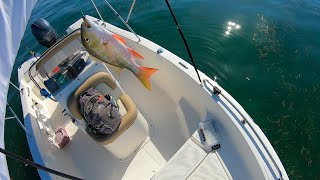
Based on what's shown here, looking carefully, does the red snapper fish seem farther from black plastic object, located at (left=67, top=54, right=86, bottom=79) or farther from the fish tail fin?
black plastic object, located at (left=67, top=54, right=86, bottom=79)

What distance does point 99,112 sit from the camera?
446cm

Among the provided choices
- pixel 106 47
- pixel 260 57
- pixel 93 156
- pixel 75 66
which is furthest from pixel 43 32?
pixel 260 57

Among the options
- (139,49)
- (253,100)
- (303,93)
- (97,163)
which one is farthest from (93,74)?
(303,93)

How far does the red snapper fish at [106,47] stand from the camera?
4.00 meters

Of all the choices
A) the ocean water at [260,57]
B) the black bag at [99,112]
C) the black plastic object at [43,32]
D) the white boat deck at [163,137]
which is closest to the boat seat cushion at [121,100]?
the black bag at [99,112]

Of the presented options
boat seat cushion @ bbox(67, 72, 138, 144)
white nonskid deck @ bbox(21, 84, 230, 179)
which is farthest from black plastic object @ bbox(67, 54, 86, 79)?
white nonskid deck @ bbox(21, 84, 230, 179)

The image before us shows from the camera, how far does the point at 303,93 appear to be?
6.02 metres

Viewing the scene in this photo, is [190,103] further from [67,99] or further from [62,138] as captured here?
[62,138]

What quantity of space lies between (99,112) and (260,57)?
438 centimetres

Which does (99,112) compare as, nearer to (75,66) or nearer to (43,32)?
(75,66)

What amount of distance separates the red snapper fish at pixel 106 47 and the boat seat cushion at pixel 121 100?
0.46 m

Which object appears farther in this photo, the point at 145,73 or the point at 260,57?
the point at 260,57

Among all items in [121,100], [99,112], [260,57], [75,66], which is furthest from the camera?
[260,57]

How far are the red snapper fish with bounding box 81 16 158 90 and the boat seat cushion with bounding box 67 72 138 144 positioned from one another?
0.46 m
